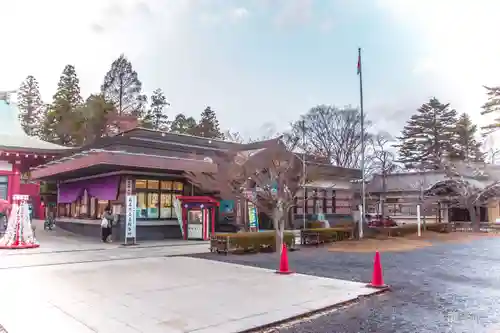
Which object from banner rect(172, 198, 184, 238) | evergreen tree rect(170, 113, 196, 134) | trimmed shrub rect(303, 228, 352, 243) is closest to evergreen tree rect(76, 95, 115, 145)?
evergreen tree rect(170, 113, 196, 134)

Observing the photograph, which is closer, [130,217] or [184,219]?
[130,217]

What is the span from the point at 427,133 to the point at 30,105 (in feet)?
185

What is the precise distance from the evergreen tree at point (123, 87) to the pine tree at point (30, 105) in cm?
1337

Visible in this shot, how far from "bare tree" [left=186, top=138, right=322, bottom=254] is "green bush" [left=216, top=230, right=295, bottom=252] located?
0.74 metres

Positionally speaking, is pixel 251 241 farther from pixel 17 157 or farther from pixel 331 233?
pixel 17 157

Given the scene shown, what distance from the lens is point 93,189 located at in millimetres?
23328

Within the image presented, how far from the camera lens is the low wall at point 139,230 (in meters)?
20.5

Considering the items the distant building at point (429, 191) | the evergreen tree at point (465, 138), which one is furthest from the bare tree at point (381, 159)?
the evergreen tree at point (465, 138)

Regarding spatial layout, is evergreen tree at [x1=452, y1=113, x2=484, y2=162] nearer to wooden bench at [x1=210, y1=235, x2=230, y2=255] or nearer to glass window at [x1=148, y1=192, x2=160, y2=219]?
glass window at [x1=148, y1=192, x2=160, y2=219]

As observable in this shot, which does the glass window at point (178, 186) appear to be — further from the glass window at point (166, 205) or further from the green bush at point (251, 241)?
the green bush at point (251, 241)

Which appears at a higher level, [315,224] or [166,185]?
[166,185]

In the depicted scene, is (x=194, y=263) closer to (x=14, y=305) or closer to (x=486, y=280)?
(x=14, y=305)

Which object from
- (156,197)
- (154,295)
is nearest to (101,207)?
(156,197)

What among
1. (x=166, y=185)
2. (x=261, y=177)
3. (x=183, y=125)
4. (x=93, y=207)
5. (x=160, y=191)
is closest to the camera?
(x=261, y=177)
